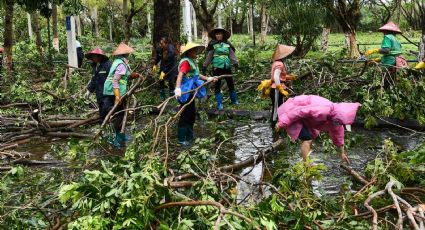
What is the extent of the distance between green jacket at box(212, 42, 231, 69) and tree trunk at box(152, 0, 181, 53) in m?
3.05

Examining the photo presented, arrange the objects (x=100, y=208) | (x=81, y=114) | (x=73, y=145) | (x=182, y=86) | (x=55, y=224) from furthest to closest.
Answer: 1. (x=81, y=114)
2. (x=182, y=86)
3. (x=73, y=145)
4. (x=55, y=224)
5. (x=100, y=208)

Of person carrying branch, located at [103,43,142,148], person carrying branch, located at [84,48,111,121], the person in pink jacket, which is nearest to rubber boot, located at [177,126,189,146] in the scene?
person carrying branch, located at [103,43,142,148]

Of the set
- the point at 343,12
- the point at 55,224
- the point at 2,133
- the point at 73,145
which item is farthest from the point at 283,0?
the point at 55,224

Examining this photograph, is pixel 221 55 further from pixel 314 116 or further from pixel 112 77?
pixel 314 116

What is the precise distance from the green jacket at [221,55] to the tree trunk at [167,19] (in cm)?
305

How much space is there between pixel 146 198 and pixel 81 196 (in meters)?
0.51

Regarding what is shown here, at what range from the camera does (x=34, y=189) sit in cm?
550

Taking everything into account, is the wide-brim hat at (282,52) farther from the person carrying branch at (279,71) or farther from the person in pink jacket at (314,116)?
the person in pink jacket at (314,116)

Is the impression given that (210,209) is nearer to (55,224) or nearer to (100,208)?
(100,208)

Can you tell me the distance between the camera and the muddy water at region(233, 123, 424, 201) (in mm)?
5918

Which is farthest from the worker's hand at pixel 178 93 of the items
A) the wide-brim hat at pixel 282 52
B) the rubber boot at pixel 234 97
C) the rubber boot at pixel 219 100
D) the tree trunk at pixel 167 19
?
the tree trunk at pixel 167 19

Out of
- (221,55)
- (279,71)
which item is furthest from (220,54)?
(279,71)

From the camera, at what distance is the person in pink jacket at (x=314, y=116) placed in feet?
18.1

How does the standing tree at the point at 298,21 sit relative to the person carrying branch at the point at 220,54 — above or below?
above
